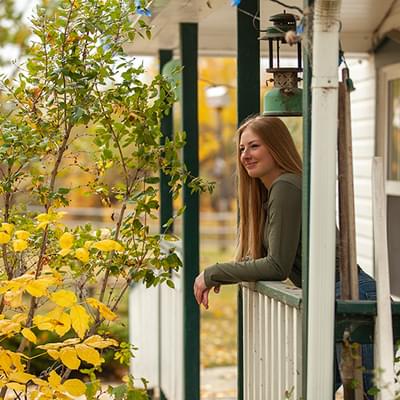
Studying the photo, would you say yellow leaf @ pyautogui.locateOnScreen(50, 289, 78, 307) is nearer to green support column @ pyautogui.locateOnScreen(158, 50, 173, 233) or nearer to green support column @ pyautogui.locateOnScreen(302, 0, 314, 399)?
green support column @ pyautogui.locateOnScreen(302, 0, 314, 399)

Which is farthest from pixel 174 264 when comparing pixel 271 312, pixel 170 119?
pixel 170 119

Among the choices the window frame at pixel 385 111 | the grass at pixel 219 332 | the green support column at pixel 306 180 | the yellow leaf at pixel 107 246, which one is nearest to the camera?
the green support column at pixel 306 180

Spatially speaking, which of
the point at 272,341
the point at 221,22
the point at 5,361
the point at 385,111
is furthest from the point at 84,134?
the point at 385,111

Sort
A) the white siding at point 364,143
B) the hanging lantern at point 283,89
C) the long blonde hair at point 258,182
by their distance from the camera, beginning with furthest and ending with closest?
the white siding at point 364,143 → the long blonde hair at point 258,182 → the hanging lantern at point 283,89

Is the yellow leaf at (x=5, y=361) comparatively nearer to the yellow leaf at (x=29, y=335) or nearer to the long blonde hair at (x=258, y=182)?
the yellow leaf at (x=29, y=335)

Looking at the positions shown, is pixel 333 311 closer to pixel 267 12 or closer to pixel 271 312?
pixel 271 312

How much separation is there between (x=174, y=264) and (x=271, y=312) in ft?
1.64

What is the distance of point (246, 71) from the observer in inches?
194

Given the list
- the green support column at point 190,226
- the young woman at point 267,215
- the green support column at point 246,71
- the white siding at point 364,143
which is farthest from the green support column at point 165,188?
the young woman at point 267,215

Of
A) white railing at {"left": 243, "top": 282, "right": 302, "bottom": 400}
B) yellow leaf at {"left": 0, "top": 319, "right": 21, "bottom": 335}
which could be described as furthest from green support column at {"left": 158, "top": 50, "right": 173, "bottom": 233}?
yellow leaf at {"left": 0, "top": 319, "right": 21, "bottom": 335}

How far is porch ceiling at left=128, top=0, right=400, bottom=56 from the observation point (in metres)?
5.81

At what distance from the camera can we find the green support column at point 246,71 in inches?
193

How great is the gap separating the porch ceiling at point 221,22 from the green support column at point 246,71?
0.41 m

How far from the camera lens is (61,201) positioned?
431 cm
